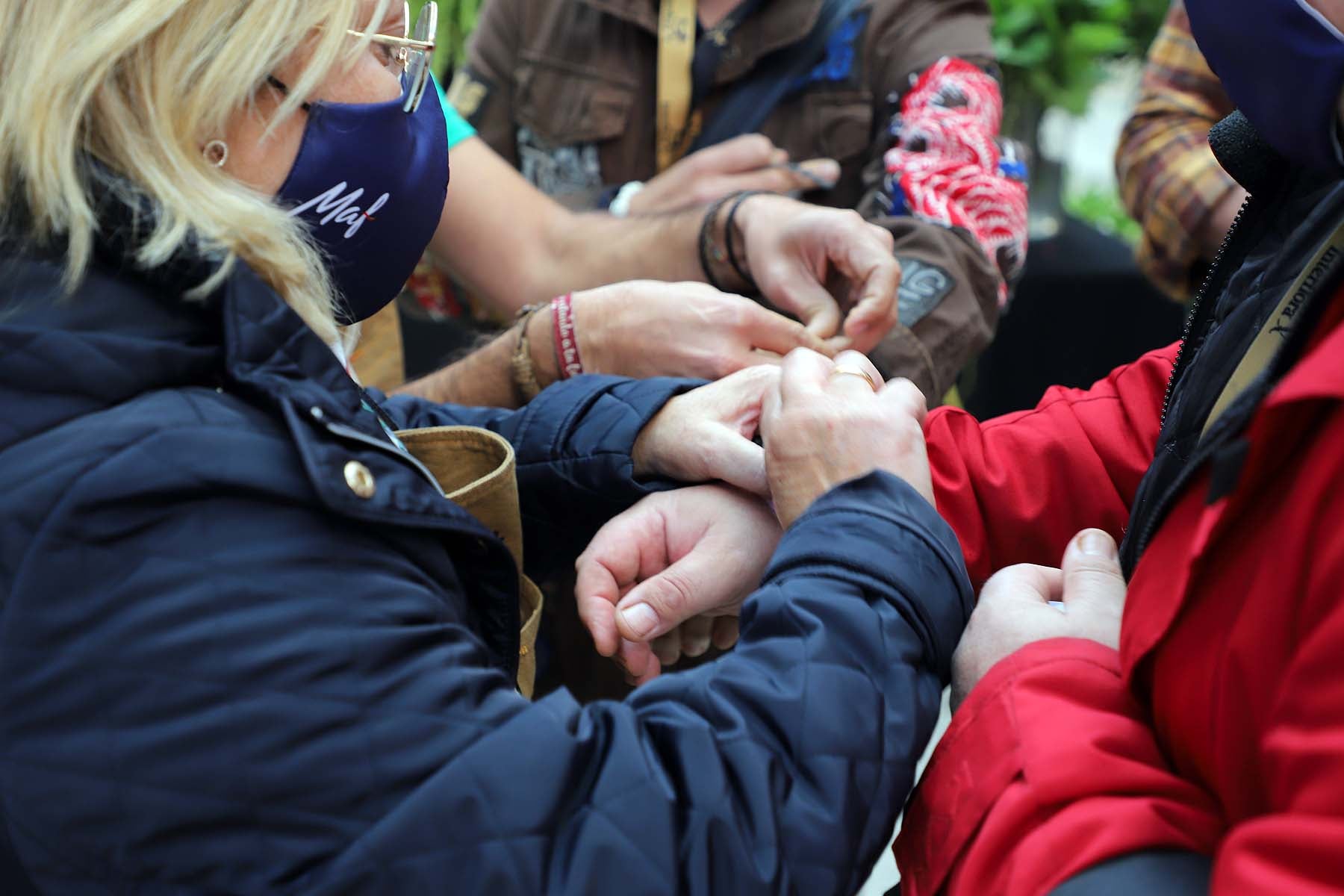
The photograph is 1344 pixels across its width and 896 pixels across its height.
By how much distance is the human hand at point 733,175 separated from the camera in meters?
2.27

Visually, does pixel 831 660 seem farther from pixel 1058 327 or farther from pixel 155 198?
pixel 1058 327

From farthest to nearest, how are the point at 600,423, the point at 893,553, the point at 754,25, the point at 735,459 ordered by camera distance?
1. the point at 754,25
2. the point at 600,423
3. the point at 735,459
4. the point at 893,553

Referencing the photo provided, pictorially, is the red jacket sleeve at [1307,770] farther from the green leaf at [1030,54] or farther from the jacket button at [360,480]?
the green leaf at [1030,54]

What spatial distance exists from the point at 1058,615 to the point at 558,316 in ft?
3.42

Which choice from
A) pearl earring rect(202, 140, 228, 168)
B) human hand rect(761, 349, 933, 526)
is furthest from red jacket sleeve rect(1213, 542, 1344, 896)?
pearl earring rect(202, 140, 228, 168)

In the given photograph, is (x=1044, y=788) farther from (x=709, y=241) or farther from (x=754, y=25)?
(x=754, y=25)

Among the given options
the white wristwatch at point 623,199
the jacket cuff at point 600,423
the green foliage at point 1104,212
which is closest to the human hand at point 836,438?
the jacket cuff at point 600,423

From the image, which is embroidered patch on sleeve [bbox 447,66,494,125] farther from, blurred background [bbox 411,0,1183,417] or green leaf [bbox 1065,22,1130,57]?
green leaf [bbox 1065,22,1130,57]

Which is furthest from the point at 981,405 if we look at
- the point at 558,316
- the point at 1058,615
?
the point at 1058,615

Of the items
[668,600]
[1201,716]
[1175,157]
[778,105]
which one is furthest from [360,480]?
[1175,157]

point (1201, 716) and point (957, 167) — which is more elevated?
point (1201, 716)

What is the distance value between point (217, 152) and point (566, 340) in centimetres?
86

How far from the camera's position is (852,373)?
4.38 ft

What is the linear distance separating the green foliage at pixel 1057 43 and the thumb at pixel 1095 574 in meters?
2.82
